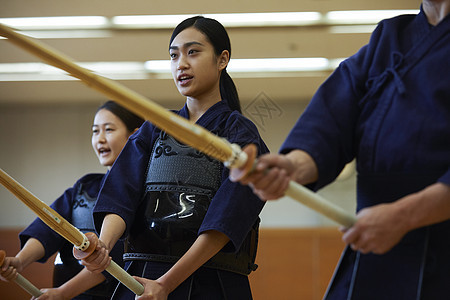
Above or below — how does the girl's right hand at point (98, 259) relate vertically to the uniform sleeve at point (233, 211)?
below

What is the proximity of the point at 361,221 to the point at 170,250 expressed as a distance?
805mm

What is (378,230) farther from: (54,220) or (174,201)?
(54,220)

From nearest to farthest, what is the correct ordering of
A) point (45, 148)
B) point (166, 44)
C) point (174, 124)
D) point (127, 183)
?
point (174, 124) < point (127, 183) < point (166, 44) < point (45, 148)

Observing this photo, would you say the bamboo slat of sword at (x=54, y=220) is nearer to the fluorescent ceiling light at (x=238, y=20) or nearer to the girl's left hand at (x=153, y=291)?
the girl's left hand at (x=153, y=291)

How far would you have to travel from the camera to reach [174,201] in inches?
65.1

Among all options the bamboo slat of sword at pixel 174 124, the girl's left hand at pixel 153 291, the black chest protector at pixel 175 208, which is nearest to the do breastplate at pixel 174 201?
the black chest protector at pixel 175 208

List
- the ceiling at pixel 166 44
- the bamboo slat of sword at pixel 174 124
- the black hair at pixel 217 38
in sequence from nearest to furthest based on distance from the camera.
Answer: the bamboo slat of sword at pixel 174 124
the black hair at pixel 217 38
the ceiling at pixel 166 44

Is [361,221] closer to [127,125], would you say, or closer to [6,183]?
[6,183]

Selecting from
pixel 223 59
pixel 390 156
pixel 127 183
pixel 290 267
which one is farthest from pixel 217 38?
pixel 290 267

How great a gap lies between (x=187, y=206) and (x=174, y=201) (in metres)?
0.04

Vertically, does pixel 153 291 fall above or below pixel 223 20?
below

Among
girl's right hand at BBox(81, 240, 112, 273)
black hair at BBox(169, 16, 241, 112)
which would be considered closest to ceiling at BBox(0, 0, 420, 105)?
black hair at BBox(169, 16, 241, 112)

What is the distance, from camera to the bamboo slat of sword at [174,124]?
2.99ft

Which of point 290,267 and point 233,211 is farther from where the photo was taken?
point 290,267
